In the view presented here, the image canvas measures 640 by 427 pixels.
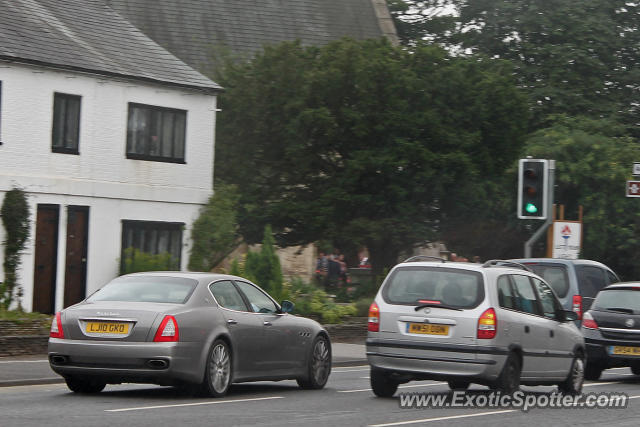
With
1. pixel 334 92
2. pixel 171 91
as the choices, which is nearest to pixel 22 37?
pixel 171 91

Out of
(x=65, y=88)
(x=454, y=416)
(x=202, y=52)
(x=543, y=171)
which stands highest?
(x=202, y=52)

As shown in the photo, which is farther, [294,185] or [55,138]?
[294,185]

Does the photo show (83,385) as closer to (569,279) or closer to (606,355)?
(606,355)

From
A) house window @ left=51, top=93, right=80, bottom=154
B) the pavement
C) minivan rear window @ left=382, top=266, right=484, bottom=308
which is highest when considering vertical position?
house window @ left=51, top=93, right=80, bottom=154

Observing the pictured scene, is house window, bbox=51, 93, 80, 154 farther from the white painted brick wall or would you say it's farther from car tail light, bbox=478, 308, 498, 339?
car tail light, bbox=478, 308, 498, 339

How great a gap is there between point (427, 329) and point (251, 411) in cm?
247

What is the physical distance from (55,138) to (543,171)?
11622 mm

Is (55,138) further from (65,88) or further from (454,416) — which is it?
(454,416)

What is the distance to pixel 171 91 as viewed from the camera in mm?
31234

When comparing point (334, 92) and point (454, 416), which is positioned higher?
point (334, 92)

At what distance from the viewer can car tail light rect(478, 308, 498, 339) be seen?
13758 millimetres

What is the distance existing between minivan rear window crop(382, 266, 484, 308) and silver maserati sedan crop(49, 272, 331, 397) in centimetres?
165

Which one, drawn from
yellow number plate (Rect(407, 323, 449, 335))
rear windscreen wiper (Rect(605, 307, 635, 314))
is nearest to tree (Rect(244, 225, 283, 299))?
rear windscreen wiper (Rect(605, 307, 635, 314))

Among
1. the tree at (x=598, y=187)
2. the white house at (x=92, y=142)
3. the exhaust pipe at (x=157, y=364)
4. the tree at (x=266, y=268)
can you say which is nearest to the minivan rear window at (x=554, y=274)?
the tree at (x=266, y=268)
